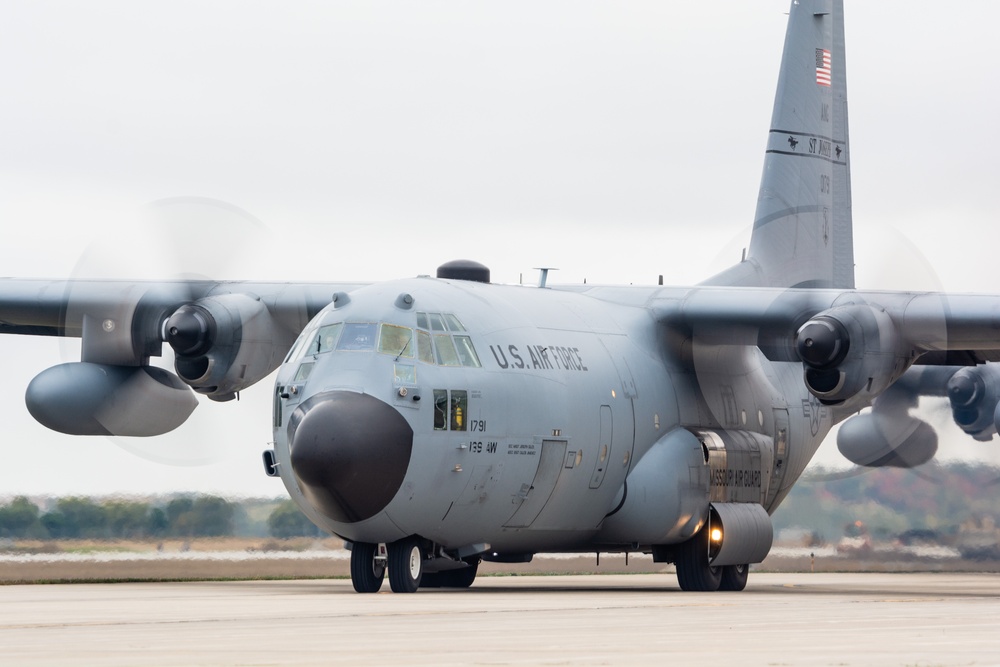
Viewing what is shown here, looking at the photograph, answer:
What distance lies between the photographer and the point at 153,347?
A: 68.9 feet

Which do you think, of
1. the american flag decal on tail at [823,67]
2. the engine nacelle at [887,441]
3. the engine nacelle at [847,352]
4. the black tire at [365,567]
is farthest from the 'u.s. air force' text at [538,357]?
the american flag decal on tail at [823,67]

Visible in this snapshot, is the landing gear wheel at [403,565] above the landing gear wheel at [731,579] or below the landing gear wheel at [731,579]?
above

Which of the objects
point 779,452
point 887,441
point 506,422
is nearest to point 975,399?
point 779,452

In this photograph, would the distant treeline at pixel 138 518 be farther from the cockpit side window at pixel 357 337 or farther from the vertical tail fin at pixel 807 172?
the vertical tail fin at pixel 807 172

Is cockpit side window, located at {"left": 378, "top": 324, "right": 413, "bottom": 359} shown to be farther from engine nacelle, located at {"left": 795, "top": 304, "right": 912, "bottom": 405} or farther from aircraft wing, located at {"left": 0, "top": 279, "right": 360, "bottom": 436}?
engine nacelle, located at {"left": 795, "top": 304, "right": 912, "bottom": 405}

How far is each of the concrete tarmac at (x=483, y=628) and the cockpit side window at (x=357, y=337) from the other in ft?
8.18

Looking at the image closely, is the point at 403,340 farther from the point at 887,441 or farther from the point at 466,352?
the point at 887,441

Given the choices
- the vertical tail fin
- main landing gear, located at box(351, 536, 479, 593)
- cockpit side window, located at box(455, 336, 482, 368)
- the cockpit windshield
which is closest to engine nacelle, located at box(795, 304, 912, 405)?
cockpit side window, located at box(455, 336, 482, 368)

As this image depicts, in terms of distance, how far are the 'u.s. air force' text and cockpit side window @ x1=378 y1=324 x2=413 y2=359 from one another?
1.12 metres

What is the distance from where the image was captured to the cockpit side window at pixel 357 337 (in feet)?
53.6

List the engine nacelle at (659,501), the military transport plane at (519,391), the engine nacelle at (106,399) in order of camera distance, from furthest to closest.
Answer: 1. the engine nacelle at (106,399)
2. the engine nacelle at (659,501)
3. the military transport plane at (519,391)

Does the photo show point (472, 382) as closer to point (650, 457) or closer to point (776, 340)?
point (650, 457)

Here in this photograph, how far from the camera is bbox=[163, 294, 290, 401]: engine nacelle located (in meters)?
19.8

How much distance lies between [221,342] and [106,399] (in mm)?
1773
